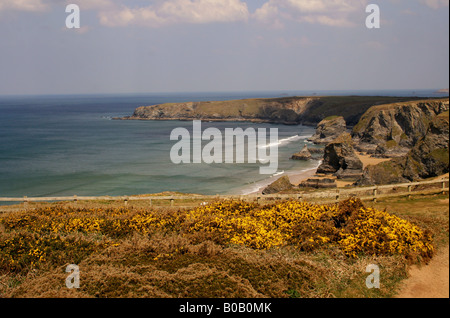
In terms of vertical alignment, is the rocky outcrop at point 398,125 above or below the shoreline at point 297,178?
above

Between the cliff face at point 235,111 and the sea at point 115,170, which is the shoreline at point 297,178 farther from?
the cliff face at point 235,111

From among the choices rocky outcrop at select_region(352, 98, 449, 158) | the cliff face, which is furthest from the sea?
the cliff face

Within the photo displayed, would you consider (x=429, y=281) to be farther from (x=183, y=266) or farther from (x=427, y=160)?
(x=427, y=160)

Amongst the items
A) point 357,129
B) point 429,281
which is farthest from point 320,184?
point 357,129

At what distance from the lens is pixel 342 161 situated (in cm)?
5134

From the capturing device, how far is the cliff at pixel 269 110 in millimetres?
143375

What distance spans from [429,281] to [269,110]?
15630 cm

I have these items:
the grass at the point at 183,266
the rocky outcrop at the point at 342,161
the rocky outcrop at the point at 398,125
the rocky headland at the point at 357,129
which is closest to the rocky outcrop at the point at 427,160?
the rocky headland at the point at 357,129

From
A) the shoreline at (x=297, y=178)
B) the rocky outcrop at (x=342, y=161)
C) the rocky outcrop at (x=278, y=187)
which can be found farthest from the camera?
the rocky outcrop at (x=342, y=161)

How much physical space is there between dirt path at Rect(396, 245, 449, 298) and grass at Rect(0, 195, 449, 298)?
30cm

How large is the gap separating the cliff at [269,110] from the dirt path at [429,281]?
12967 cm
